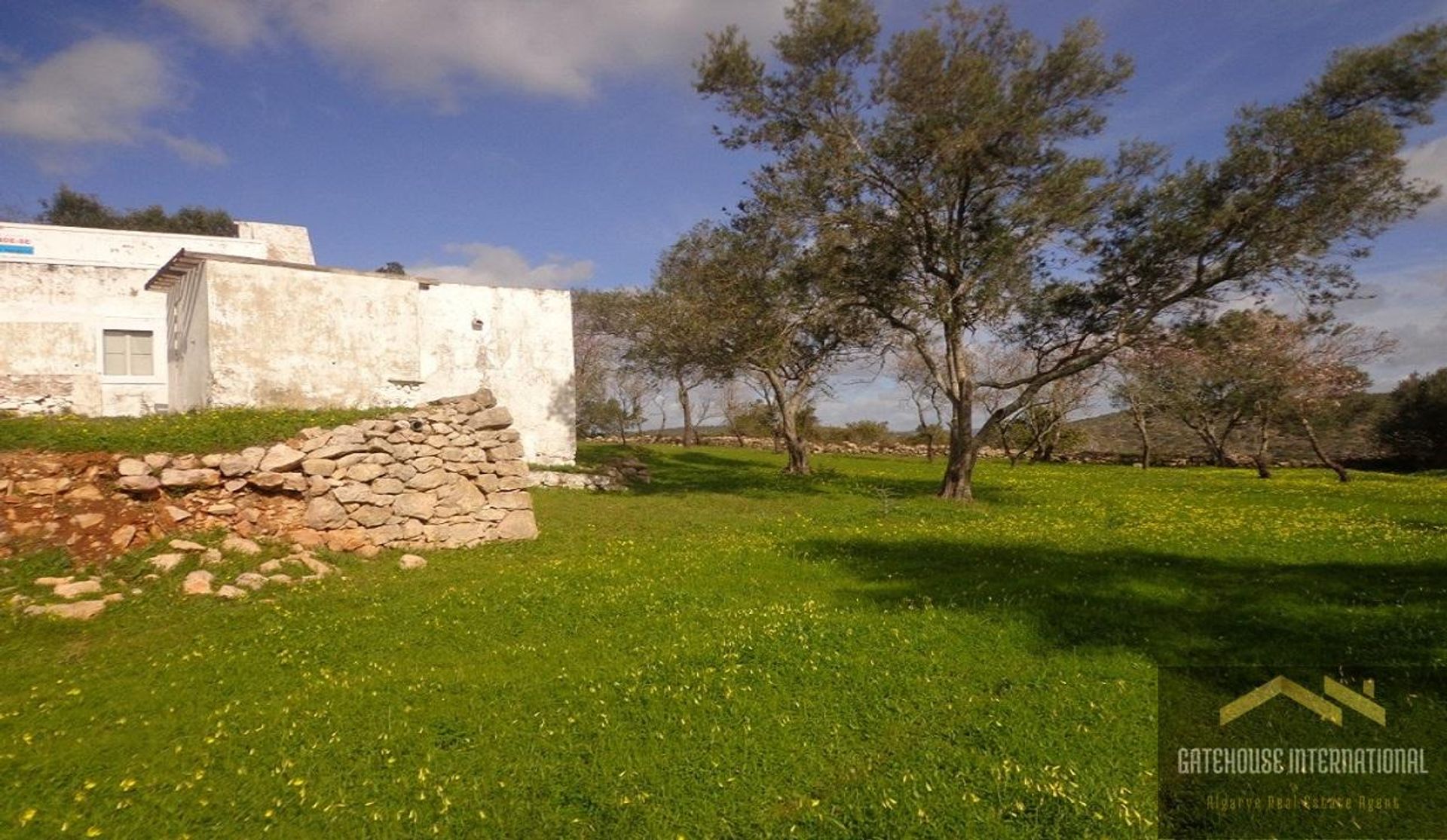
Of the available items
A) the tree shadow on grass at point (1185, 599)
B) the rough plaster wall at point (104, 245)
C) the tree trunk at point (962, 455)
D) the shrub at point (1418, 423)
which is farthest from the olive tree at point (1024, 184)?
the shrub at point (1418, 423)

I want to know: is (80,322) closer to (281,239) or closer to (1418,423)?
(281,239)

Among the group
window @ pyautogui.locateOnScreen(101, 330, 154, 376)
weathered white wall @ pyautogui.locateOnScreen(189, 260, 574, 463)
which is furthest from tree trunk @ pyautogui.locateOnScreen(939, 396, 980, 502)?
window @ pyautogui.locateOnScreen(101, 330, 154, 376)

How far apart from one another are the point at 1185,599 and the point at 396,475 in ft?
43.1

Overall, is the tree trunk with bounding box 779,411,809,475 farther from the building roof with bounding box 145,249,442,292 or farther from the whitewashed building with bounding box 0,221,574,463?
the building roof with bounding box 145,249,442,292

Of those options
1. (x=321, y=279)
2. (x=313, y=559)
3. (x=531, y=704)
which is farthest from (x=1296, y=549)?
(x=321, y=279)

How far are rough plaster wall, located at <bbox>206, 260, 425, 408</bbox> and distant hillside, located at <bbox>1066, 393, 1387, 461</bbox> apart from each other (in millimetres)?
41145

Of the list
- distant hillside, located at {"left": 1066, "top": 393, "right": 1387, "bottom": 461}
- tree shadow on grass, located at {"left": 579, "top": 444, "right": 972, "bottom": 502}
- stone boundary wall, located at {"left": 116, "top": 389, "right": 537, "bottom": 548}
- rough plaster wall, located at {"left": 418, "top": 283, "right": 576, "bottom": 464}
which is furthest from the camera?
distant hillside, located at {"left": 1066, "top": 393, "right": 1387, "bottom": 461}

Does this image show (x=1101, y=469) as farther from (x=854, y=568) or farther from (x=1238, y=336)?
(x=854, y=568)

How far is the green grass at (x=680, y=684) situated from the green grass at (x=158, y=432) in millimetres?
2919

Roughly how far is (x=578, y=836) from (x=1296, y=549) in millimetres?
12938

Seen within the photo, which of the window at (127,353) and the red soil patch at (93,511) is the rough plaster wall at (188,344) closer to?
the window at (127,353)

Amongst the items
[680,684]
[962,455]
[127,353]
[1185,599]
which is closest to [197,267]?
[127,353]

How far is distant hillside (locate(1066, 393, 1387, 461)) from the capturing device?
135ft

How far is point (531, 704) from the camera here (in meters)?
6.01
